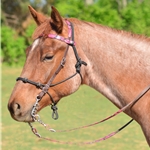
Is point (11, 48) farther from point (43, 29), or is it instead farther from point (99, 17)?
point (43, 29)

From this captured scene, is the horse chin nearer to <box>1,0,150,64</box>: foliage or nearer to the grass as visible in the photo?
the grass

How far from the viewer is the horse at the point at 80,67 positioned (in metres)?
3.58

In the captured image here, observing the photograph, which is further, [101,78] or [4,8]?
[4,8]

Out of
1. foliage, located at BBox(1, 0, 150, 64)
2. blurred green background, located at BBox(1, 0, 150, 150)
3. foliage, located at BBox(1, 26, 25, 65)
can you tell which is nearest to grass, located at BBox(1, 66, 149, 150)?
blurred green background, located at BBox(1, 0, 150, 150)

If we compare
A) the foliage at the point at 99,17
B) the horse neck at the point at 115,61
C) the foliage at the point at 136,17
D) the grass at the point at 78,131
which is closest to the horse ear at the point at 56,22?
the horse neck at the point at 115,61

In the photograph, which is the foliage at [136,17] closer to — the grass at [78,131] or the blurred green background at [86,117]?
the blurred green background at [86,117]

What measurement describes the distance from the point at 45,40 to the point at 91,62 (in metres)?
0.55

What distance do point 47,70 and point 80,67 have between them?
1.16ft

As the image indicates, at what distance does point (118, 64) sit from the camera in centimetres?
370

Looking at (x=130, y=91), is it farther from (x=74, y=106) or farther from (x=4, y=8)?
(x=4, y=8)

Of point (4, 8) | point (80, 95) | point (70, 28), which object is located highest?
point (70, 28)

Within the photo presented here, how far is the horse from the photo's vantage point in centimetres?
358

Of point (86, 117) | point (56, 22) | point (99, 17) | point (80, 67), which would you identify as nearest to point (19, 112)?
point (80, 67)

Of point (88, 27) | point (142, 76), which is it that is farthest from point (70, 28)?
point (142, 76)
